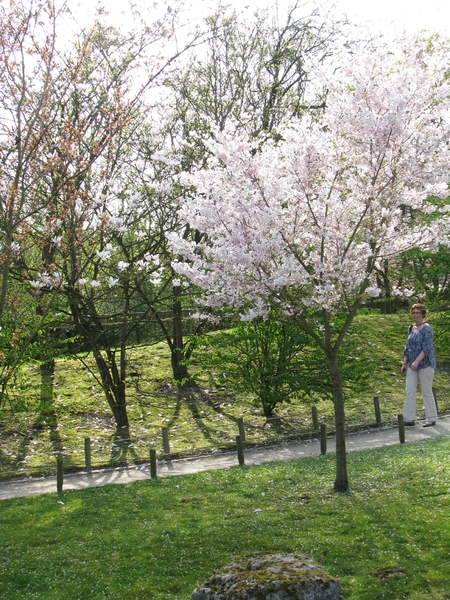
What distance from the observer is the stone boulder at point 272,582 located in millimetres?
4941

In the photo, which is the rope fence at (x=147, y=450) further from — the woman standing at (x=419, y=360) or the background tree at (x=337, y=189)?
the background tree at (x=337, y=189)

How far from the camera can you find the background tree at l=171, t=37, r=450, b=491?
7574mm

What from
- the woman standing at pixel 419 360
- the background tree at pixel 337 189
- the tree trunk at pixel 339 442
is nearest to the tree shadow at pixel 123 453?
the tree trunk at pixel 339 442

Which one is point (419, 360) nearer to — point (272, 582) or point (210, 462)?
point (210, 462)

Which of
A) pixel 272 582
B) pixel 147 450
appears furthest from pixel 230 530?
pixel 147 450

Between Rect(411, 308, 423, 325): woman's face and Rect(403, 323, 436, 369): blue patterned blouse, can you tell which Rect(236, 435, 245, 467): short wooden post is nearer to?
Rect(403, 323, 436, 369): blue patterned blouse

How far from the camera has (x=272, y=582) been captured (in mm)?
5000

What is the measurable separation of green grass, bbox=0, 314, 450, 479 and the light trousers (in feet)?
4.13

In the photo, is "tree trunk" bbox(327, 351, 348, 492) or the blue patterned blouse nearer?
"tree trunk" bbox(327, 351, 348, 492)

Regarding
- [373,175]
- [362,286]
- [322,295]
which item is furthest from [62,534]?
[373,175]

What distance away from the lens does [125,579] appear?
630 centimetres

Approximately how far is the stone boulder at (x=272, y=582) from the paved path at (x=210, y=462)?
549 cm

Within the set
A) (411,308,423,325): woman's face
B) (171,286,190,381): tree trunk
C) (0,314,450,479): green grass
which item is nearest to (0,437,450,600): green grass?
(0,314,450,479): green grass

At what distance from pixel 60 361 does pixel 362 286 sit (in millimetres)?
13423
